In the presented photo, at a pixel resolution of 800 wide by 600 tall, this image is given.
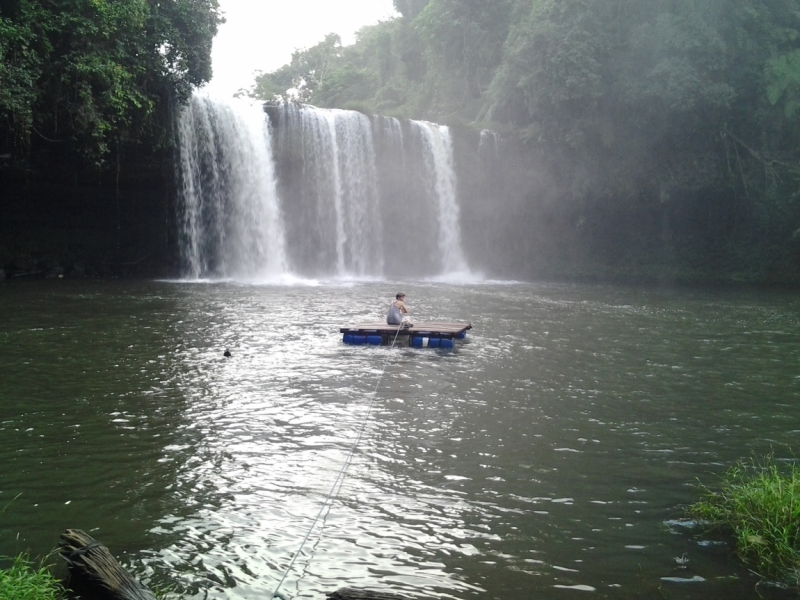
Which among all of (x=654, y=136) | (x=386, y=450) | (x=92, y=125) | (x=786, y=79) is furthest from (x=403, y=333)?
(x=786, y=79)

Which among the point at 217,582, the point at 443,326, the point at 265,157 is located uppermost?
the point at 265,157

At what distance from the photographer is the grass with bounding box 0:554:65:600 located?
4027 millimetres

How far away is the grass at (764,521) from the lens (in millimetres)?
5203

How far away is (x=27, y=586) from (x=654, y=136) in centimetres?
3372

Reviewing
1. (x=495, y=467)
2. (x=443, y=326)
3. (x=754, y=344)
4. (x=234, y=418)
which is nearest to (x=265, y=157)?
Answer: (x=443, y=326)

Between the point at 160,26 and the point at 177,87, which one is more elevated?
the point at 160,26

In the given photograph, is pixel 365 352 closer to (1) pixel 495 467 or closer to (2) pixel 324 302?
(1) pixel 495 467

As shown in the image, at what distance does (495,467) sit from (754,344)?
9.70 meters

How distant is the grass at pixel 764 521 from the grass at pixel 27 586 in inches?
172

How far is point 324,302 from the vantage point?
2019cm

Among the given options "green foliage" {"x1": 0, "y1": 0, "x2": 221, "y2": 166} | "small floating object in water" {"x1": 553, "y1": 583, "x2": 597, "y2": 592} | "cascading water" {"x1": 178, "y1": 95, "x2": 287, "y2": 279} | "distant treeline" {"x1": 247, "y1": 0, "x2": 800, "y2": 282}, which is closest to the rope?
"small floating object in water" {"x1": 553, "y1": 583, "x2": 597, "y2": 592}

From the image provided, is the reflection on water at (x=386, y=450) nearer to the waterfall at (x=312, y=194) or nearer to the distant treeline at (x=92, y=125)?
the distant treeline at (x=92, y=125)

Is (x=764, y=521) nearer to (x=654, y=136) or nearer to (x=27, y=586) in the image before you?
(x=27, y=586)

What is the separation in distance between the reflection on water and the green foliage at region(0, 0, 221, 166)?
24.3 feet
